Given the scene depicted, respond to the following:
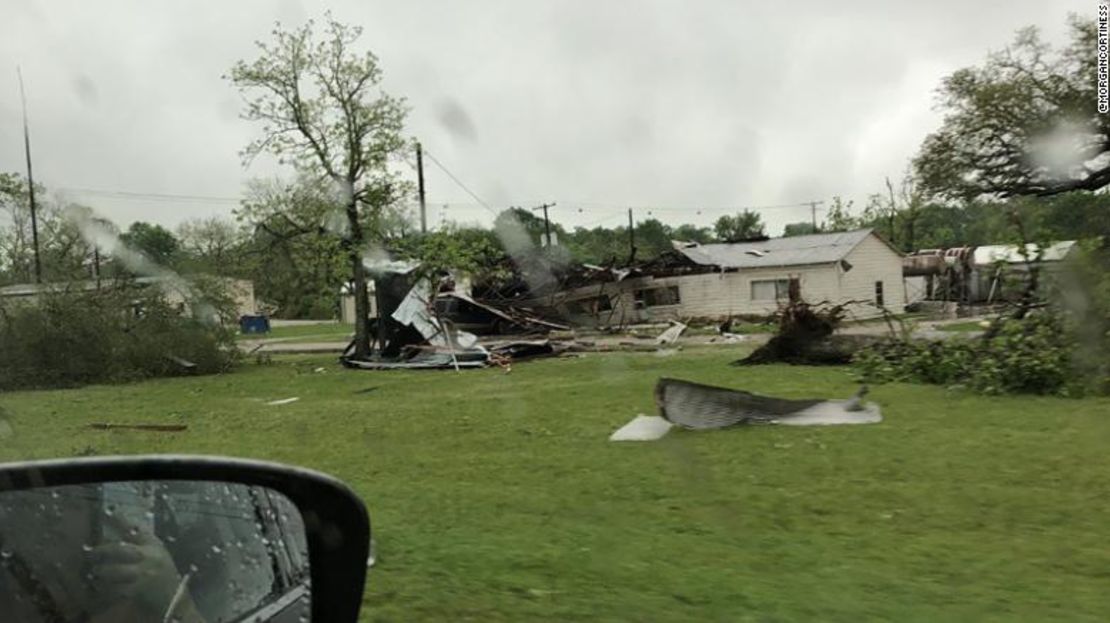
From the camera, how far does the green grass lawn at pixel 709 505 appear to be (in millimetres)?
4516

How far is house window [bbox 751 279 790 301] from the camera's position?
4064cm

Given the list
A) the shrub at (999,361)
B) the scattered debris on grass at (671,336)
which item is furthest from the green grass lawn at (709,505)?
the scattered debris on grass at (671,336)

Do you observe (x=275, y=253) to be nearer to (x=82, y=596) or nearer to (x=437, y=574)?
(x=437, y=574)

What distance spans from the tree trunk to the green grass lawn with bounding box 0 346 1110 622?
36.1ft

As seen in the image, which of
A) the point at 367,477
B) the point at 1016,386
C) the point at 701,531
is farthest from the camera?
the point at 1016,386

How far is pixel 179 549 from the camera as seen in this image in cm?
196

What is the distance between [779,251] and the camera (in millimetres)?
43125

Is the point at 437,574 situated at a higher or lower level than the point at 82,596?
lower

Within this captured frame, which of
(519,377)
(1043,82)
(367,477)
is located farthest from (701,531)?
(1043,82)

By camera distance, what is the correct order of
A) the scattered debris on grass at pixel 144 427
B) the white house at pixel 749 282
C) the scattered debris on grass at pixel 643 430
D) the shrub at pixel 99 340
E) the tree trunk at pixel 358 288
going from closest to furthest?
the scattered debris on grass at pixel 643 430 < the scattered debris on grass at pixel 144 427 < the shrub at pixel 99 340 < the tree trunk at pixel 358 288 < the white house at pixel 749 282

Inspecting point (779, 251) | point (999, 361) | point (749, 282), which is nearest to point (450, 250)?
point (999, 361)

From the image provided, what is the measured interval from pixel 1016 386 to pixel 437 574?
10382mm

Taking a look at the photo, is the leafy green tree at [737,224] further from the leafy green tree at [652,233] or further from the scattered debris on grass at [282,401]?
the scattered debris on grass at [282,401]

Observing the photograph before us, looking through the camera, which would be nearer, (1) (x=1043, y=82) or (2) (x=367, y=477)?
(2) (x=367, y=477)
